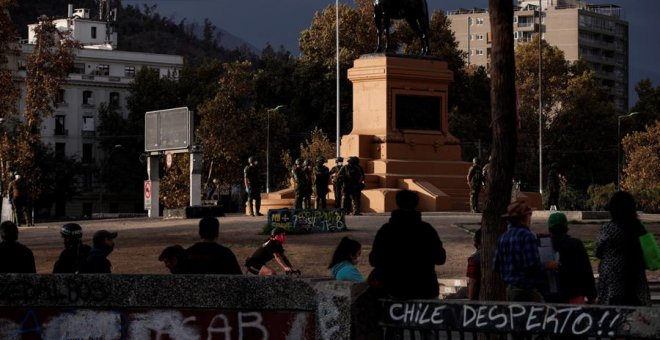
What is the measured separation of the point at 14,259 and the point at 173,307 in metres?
3.15

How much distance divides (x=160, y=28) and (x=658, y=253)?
18997cm

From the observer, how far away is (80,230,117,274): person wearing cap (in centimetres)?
1373

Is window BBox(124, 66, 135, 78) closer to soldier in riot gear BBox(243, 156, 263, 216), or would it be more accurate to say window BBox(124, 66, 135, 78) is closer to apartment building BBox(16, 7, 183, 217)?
apartment building BBox(16, 7, 183, 217)

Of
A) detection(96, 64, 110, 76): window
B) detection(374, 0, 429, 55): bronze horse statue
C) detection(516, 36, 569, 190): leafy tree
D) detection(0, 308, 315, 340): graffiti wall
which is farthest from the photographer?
detection(96, 64, 110, 76): window

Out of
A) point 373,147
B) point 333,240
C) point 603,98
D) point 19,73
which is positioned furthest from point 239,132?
point 333,240

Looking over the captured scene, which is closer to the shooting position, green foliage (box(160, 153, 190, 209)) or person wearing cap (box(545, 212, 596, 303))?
person wearing cap (box(545, 212, 596, 303))

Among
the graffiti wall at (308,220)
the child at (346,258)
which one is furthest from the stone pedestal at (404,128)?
the child at (346,258)

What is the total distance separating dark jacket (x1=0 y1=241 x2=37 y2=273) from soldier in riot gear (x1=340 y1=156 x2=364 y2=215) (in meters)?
23.7

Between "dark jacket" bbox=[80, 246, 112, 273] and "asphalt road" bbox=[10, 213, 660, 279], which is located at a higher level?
"dark jacket" bbox=[80, 246, 112, 273]

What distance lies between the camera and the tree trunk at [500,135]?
15.0 meters

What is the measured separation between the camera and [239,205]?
9369cm

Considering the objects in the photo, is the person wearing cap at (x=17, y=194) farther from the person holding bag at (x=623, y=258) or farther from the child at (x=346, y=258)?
the person holding bag at (x=623, y=258)

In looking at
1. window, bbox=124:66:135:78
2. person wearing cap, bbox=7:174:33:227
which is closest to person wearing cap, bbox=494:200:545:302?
person wearing cap, bbox=7:174:33:227

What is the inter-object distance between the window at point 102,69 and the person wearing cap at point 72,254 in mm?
100113
